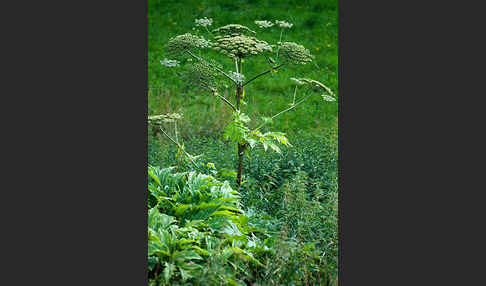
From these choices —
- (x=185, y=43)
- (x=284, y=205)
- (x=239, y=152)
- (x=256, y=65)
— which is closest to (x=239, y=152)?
(x=239, y=152)

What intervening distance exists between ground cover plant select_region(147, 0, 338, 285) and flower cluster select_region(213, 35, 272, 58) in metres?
0.02

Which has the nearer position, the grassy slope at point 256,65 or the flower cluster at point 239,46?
the flower cluster at point 239,46

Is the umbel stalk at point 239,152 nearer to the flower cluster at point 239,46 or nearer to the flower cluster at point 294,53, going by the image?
the flower cluster at point 239,46

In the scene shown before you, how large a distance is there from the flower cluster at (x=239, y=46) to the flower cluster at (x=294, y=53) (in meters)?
0.22

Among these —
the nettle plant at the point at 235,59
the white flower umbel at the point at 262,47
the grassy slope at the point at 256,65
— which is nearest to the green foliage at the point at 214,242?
the nettle plant at the point at 235,59

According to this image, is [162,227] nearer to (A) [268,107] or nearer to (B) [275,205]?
(B) [275,205]

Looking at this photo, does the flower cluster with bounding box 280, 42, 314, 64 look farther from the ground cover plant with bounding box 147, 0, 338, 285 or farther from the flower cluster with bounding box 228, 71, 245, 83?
the flower cluster with bounding box 228, 71, 245, 83

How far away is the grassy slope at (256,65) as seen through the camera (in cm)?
609

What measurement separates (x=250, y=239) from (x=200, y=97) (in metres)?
3.00

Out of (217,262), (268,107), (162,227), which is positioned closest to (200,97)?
(268,107)

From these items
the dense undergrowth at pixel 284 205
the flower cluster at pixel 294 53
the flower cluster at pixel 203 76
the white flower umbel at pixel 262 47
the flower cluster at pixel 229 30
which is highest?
the flower cluster at pixel 229 30

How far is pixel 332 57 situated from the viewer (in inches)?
250

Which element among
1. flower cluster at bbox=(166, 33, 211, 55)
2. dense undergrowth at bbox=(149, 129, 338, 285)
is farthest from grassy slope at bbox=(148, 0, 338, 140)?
flower cluster at bbox=(166, 33, 211, 55)

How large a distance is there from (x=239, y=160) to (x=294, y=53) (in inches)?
45.1
